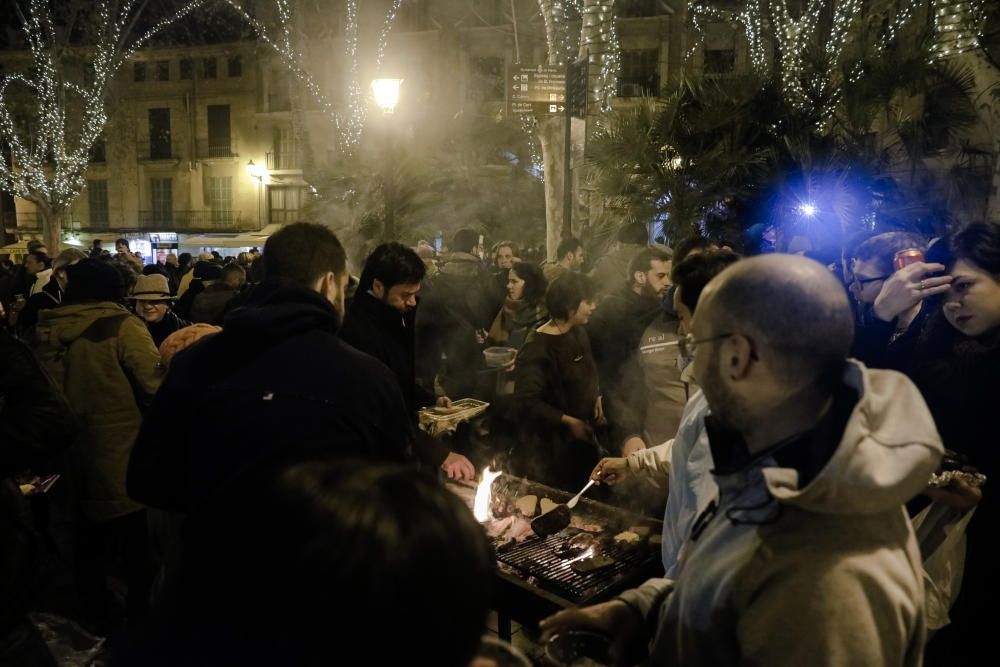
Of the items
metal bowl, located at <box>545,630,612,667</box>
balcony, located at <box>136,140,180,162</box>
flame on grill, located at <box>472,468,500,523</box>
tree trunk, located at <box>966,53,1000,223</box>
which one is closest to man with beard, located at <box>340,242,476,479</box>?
flame on grill, located at <box>472,468,500,523</box>

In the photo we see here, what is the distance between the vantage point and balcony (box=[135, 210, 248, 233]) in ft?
132

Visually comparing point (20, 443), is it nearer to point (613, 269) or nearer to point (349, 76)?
point (613, 269)

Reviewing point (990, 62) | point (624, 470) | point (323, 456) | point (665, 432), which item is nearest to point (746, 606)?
point (323, 456)

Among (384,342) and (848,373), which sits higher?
(848,373)

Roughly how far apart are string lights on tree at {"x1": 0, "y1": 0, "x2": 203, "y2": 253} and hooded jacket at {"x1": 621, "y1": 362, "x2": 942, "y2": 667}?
85.9 feet

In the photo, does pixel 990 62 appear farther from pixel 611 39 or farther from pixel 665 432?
pixel 665 432

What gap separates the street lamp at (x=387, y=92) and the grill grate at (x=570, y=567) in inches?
282

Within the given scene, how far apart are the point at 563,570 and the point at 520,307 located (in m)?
4.61

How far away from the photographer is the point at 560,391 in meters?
4.73

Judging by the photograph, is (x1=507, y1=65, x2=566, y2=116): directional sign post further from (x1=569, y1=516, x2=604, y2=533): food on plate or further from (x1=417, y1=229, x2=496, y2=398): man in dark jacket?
(x1=569, y1=516, x2=604, y2=533): food on plate

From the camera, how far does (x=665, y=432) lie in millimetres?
4637

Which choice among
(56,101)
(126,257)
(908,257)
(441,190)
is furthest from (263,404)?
(56,101)

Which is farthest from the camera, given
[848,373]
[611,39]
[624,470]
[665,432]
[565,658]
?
[611,39]

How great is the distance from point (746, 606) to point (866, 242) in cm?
333
